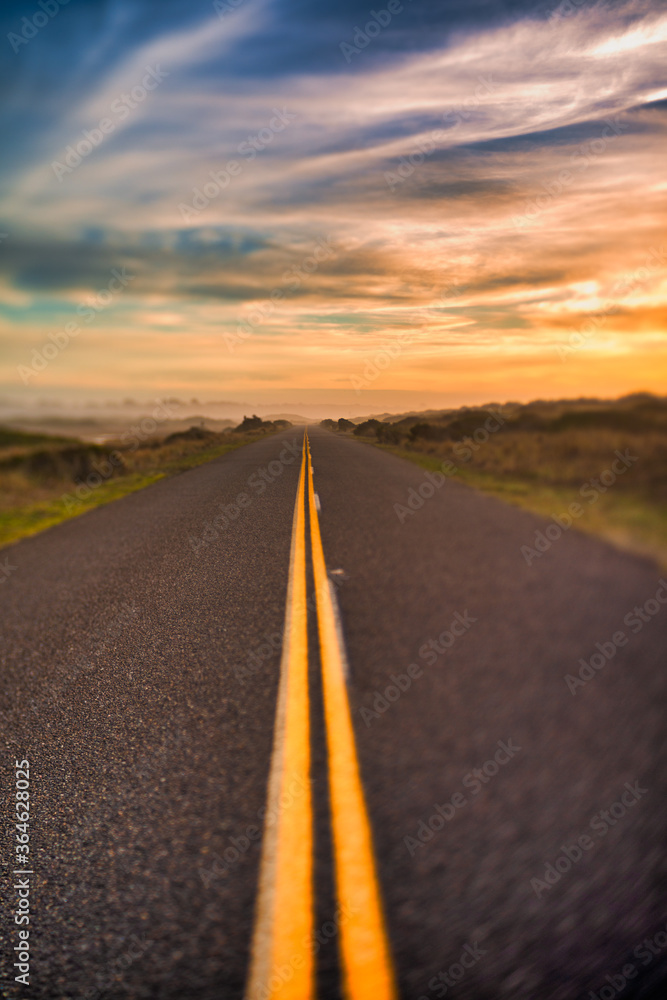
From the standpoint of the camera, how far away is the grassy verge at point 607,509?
5.10 m

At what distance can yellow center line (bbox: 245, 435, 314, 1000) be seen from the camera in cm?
191

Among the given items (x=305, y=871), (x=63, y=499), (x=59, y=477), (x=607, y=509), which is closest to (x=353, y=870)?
(x=305, y=871)

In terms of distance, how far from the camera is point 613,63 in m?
→ 5.02

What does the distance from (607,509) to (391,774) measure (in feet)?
16.2

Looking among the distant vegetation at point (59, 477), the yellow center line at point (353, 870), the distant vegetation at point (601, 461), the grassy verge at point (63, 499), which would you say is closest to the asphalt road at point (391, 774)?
the yellow center line at point (353, 870)

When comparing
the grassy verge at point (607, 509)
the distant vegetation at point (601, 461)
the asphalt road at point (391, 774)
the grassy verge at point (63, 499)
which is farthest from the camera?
the grassy verge at point (63, 499)

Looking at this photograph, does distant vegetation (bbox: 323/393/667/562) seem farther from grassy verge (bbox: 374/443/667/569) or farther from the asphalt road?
the asphalt road

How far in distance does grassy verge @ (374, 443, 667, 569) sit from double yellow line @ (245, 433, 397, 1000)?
10.3ft

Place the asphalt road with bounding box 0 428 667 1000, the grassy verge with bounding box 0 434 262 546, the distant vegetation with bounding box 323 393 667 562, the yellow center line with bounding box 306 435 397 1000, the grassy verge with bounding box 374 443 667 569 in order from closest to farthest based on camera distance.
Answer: the yellow center line with bounding box 306 435 397 1000, the asphalt road with bounding box 0 428 667 1000, the distant vegetation with bounding box 323 393 667 562, the grassy verge with bounding box 374 443 667 569, the grassy verge with bounding box 0 434 262 546

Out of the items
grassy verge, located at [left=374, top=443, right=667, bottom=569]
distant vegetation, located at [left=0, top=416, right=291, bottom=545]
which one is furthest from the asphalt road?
distant vegetation, located at [left=0, top=416, right=291, bottom=545]

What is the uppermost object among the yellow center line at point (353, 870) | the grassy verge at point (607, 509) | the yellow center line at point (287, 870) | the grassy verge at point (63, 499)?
the grassy verge at point (607, 509)

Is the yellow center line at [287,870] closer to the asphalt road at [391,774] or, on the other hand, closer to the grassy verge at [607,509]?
the asphalt road at [391,774]

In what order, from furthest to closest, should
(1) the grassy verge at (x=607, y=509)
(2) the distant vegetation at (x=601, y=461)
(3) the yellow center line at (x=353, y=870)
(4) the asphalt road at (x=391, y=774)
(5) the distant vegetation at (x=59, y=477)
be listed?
(5) the distant vegetation at (x=59, y=477), (1) the grassy verge at (x=607, y=509), (2) the distant vegetation at (x=601, y=461), (4) the asphalt road at (x=391, y=774), (3) the yellow center line at (x=353, y=870)

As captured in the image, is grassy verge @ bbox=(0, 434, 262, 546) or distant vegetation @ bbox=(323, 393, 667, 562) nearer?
distant vegetation @ bbox=(323, 393, 667, 562)
